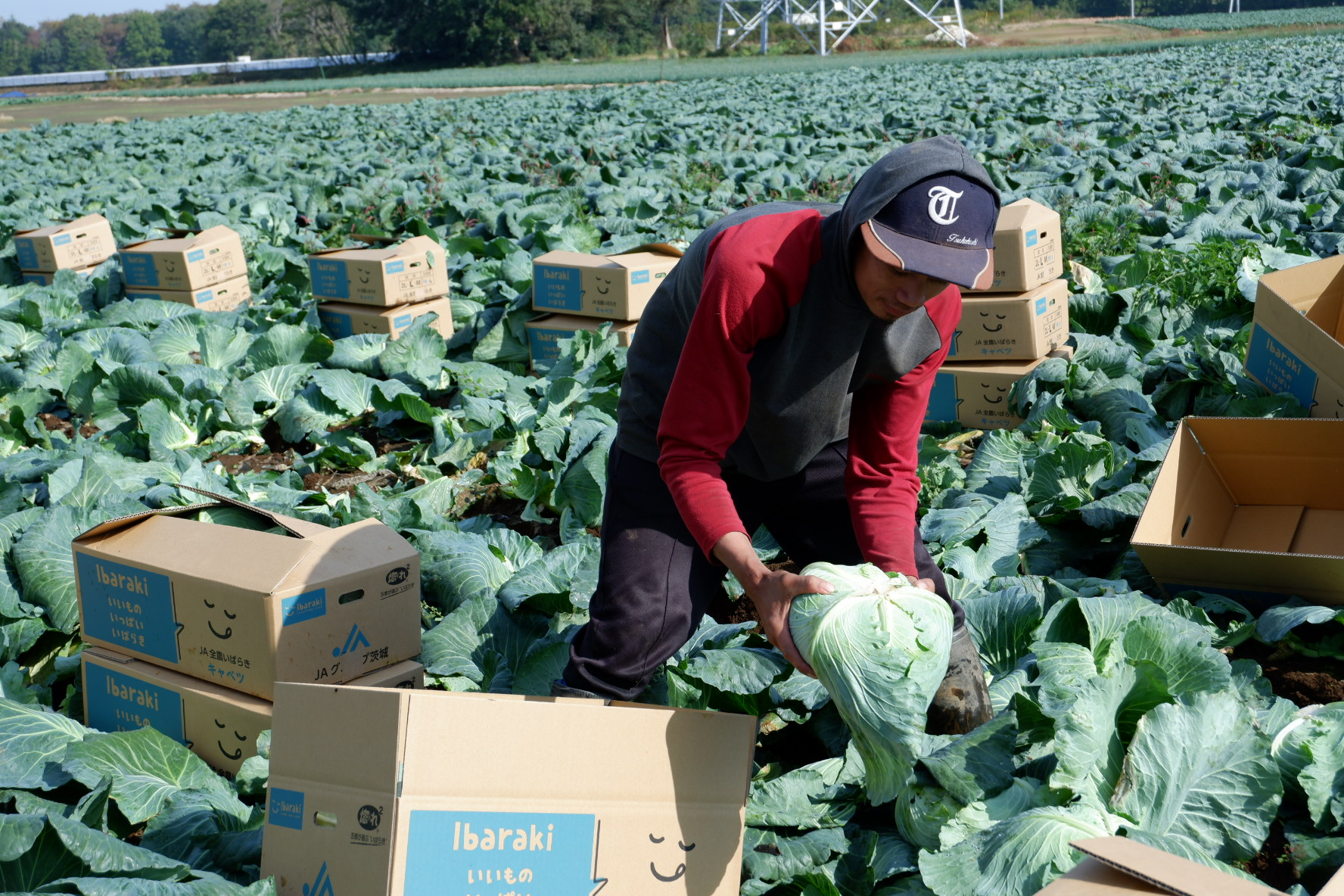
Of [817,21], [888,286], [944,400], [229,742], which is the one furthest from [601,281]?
[817,21]

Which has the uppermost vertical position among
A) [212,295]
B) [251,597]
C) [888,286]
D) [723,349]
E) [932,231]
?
[932,231]

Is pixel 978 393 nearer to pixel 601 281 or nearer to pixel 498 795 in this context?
pixel 601 281

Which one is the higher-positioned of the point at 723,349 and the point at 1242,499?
the point at 723,349

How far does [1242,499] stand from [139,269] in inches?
284

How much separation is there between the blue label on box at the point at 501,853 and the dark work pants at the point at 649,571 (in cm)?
63

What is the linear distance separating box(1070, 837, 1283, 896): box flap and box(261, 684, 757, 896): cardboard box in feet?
2.55

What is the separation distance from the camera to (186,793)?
247 centimetres

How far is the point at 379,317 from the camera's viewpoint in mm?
6555

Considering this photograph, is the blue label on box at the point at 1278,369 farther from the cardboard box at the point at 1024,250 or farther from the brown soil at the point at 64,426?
the brown soil at the point at 64,426

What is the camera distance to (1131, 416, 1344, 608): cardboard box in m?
3.06

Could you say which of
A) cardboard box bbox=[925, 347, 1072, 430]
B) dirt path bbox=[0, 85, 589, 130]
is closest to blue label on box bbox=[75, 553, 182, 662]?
cardboard box bbox=[925, 347, 1072, 430]

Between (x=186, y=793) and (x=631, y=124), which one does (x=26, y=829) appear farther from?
(x=631, y=124)

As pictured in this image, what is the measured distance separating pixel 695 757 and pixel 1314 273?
3.78 m

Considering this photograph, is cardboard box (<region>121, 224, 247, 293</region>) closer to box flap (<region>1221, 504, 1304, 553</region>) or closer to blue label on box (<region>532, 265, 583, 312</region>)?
blue label on box (<region>532, 265, 583, 312</region>)
